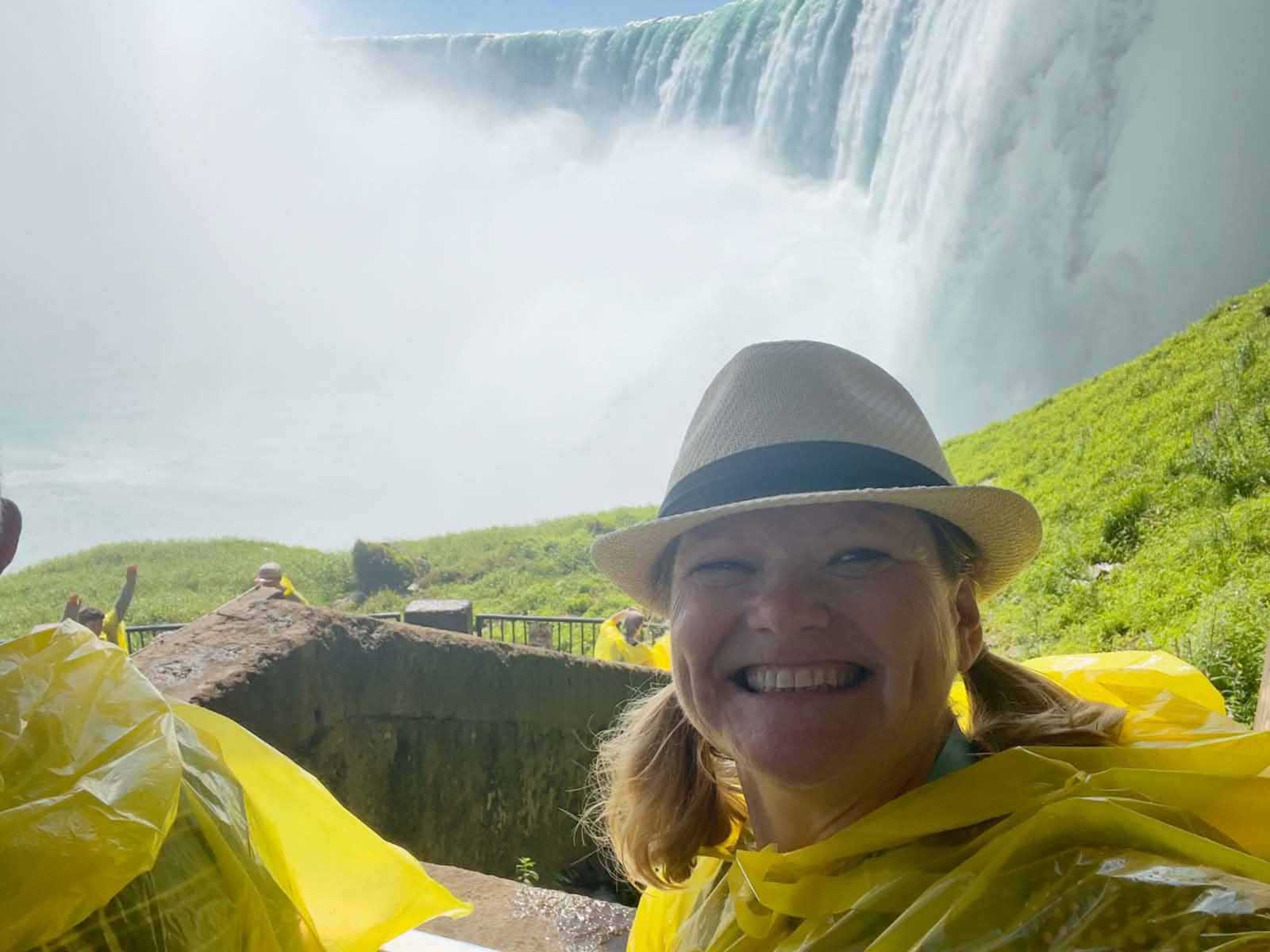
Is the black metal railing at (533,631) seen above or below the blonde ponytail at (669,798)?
below

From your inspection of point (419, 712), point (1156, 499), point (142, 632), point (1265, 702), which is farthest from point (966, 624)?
point (142, 632)

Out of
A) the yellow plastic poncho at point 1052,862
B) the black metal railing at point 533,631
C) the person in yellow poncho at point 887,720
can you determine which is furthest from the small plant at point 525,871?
the black metal railing at point 533,631

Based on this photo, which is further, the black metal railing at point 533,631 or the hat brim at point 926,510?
the black metal railing at point 533,631

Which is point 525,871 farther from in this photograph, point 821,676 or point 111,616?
point 821,676

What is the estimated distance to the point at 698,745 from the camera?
1729mm

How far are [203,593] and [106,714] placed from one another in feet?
75.9

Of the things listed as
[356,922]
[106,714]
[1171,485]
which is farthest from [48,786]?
[1171,485]

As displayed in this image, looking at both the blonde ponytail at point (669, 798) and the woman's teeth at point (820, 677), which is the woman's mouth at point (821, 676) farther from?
the blonde ponytail at point (669, 798)

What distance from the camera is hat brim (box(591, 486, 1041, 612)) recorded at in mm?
1212

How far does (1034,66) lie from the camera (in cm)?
1800

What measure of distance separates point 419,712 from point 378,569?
18.9 meters

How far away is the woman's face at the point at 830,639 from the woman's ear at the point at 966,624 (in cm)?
9

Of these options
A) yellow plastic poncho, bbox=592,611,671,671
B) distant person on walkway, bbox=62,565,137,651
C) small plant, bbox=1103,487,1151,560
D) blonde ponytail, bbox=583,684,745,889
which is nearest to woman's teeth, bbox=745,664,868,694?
blonde ponytail, bbox=583,684,745,889

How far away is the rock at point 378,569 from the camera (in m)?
22.0
